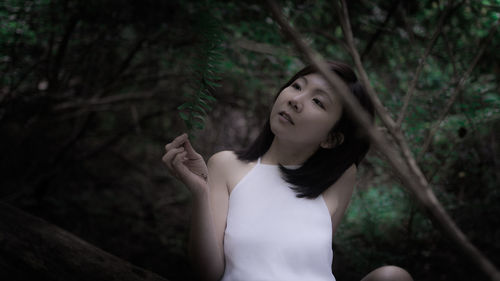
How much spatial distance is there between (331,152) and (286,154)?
0.22 m

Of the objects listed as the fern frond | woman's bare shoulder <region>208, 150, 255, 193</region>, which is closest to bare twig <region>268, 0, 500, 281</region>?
the fern frond

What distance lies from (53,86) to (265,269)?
1.93m

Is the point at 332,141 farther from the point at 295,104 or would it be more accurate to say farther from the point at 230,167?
the point at 230,167

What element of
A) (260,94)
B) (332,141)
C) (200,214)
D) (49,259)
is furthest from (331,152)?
(260,94)

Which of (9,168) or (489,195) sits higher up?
(489,195)

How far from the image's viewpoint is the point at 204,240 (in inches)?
55.5

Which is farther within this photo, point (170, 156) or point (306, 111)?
point (306, 111)

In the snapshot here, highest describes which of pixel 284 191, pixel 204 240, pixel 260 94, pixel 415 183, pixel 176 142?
pixel 415 183

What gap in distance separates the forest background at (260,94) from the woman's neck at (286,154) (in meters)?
0.38

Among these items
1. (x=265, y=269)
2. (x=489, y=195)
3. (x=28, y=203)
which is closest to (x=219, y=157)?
(x=265, y=269)

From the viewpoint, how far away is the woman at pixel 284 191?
55.8 inches

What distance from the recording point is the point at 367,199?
2814 millimetres

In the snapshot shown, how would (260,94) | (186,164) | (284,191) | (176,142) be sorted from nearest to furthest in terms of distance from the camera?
(176,142), (186,164), (284,191), (260,94)

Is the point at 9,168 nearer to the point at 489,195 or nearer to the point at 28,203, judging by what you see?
the point at 28,203
